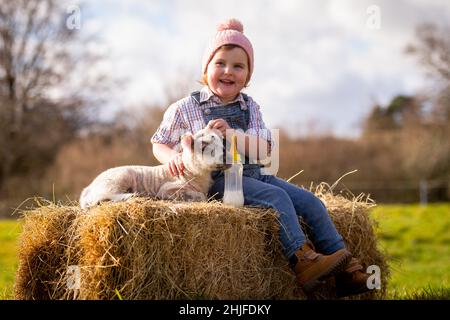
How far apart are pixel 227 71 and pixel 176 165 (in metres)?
0.66

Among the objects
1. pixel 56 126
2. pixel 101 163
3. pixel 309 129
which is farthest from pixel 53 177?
pixel 309 129

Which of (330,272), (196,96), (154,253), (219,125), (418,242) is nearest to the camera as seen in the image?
(154,253)

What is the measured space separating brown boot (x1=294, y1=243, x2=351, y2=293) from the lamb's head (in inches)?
25.4

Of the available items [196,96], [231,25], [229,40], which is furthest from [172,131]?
[231,25]

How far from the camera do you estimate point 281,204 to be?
347cm

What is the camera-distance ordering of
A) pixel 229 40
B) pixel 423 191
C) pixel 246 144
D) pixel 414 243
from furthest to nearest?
pixel 423 191 < pixel 414 243 < pixel 229 40 < pixel 246 144

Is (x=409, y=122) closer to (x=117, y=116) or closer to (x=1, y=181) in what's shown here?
(x=117, y=116)

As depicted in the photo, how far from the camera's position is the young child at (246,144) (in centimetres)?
343

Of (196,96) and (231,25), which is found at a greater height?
(231,25)

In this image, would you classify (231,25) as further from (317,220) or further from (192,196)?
(317,220)

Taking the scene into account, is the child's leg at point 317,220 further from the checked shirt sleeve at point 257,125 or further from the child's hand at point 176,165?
the child's hand at point 176,165

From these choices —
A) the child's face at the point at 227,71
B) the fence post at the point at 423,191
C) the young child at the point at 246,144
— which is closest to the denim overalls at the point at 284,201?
the young child at the point at 246,144

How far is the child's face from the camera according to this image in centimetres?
374

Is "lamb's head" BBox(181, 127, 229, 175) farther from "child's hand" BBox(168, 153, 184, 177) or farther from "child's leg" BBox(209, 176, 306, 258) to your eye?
"child's leg" BBox(209, 176, 306, 258)
